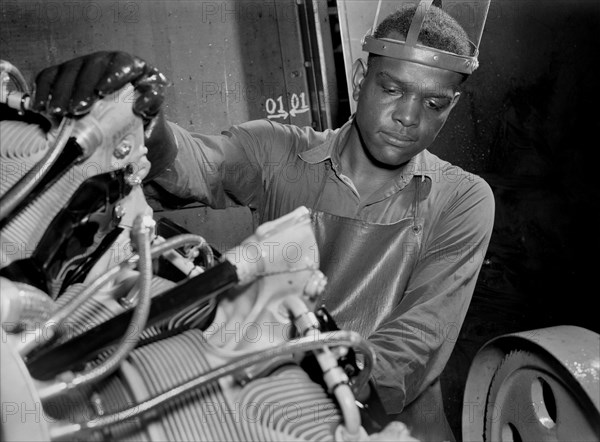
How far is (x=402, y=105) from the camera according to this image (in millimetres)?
1652

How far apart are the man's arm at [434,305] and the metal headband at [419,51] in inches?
13.7

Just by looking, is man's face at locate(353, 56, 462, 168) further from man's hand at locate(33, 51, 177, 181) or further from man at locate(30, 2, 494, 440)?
man's hand at locate(33, 51, 177, 181)

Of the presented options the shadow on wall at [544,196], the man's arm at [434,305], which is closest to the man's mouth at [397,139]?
the man's arm at [434,305]

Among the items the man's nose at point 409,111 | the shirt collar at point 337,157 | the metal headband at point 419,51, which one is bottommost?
the shirt collar at point 337,157

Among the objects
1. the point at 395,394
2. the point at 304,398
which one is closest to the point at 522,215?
the point at 395,394

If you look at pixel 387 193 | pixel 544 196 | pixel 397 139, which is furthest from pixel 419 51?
pixel 544 196

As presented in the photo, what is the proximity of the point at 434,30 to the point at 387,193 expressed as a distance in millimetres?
455

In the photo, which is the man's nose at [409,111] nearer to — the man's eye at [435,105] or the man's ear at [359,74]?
the man's eye at [435,105]

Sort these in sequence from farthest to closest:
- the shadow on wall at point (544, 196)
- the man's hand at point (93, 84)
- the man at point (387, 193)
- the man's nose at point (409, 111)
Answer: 1. the shadow on wall at point (544, 196)
2. the man's nose at point (409, 111)
3. the man at point (387, 193)
4. the man's hand at point (93, 84)

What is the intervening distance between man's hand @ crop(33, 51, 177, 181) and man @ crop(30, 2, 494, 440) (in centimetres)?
40

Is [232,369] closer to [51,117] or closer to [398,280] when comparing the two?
[51,117]

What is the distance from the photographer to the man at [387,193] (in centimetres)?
153

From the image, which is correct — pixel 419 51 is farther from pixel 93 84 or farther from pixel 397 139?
pixel 93 84

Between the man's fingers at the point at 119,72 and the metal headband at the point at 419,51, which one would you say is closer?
the man's fingers at the point at 119,72
